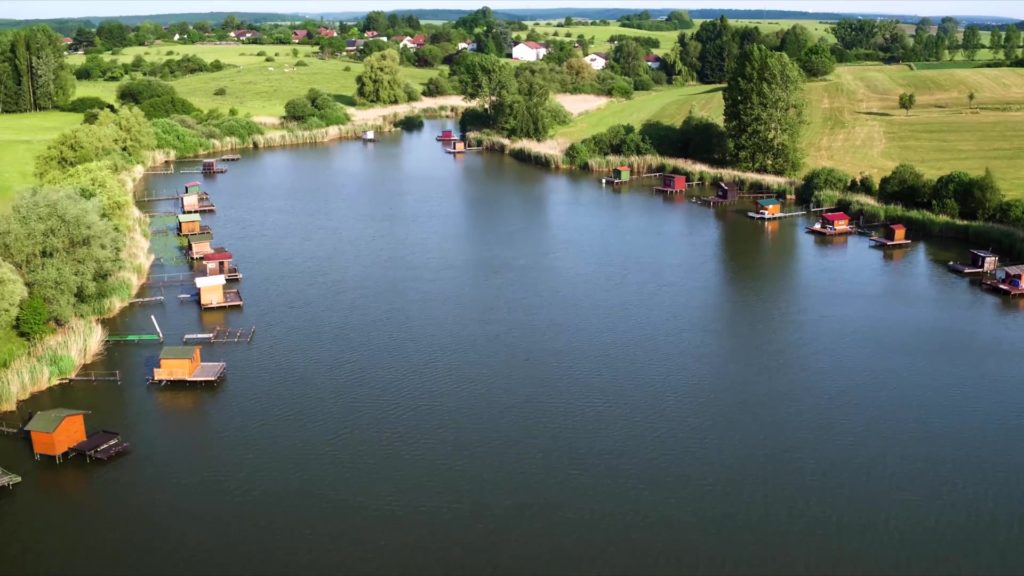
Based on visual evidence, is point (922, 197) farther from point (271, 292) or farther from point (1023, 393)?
point (271, 292)

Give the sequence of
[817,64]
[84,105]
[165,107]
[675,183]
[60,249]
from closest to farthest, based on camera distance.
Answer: [60,249]
[675,183]
[165,107]
[84,105]
[817,64]

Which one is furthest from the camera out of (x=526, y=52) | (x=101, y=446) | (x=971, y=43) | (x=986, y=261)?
(x=526, y=52)

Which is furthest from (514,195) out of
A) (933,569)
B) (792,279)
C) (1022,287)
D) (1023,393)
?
(933,569)

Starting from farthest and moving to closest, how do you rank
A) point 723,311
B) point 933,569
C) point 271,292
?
1. point 271,292
2. point 723,311
3. point 933,569

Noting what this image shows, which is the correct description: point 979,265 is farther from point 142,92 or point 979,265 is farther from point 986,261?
point 142,92

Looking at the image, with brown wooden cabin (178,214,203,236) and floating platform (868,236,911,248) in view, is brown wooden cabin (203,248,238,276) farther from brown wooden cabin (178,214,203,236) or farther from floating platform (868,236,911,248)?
floating platform (868,236,911,248)

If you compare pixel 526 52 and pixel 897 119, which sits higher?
pixel 526 52

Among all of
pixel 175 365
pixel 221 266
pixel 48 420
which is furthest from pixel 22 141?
pixel 48 420
